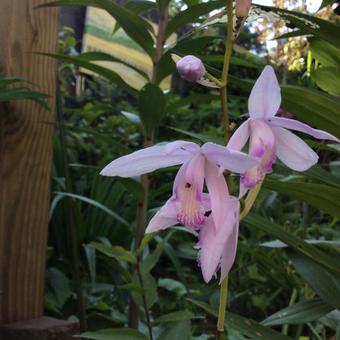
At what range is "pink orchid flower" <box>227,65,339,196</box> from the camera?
0.56 meters

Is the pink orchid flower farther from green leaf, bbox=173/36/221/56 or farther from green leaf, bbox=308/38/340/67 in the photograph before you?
green leaf, bbox=173/36/221/56

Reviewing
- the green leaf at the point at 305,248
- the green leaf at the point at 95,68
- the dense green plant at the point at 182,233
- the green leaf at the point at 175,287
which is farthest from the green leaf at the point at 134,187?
the green leaf at the point at 175,287

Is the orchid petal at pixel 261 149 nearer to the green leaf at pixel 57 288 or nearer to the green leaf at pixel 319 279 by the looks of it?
the green leaf at pixel 319 279

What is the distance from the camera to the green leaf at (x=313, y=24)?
912mm

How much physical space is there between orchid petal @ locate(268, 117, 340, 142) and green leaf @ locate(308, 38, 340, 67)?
1.90 feet

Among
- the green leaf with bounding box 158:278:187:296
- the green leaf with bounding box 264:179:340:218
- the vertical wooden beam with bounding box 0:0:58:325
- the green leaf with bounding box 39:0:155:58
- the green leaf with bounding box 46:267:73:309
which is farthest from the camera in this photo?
the green leaf with bounding box 158:278:187:296

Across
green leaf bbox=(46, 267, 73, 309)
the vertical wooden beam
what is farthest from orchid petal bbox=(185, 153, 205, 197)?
green leaf bbox=(46, 267, 73, 309)

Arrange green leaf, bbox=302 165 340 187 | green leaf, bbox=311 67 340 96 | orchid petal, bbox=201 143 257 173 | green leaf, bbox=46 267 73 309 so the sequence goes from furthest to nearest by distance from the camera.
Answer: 1. green leaf, bbox=46 267 73 309
2. green leaf, bbox=311 67 340 96
3. green leaf, bbox=302 165 340 187
4. orchid petal, bbox=201 143 257 173

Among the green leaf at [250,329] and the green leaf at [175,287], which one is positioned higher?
the green leaf at [250,329]

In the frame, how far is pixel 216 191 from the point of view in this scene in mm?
579

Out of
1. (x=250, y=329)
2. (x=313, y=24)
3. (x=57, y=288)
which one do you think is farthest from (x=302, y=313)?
(x=57, y=288)

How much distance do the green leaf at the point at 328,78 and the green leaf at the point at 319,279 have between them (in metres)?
0.35

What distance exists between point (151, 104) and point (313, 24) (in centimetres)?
49

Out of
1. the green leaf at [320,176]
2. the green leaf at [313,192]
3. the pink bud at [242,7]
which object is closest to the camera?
the pink bud at [242,7]
